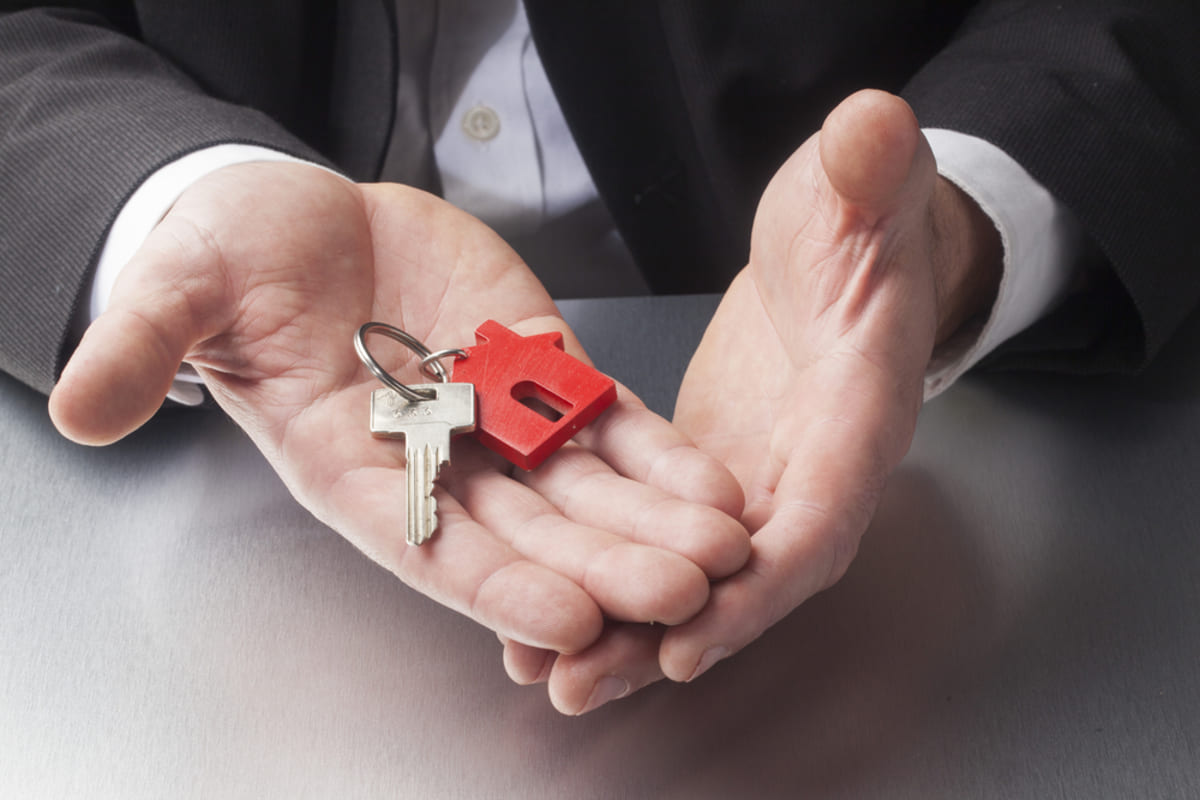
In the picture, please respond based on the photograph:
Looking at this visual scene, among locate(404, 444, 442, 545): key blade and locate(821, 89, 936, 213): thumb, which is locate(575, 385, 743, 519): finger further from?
locate(821, 89, 936, 213): thumb

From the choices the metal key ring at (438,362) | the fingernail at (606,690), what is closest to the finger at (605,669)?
the fingernail at (606,690)

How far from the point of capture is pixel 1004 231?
1.02 metres

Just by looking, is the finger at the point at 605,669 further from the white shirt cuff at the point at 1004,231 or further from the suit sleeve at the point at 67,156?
the suit sleeve at the point at 67,156

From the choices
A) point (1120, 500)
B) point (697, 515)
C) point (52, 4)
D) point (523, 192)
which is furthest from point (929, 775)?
point (52, 4)

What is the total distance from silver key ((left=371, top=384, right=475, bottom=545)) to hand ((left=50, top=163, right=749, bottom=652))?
0.02 m

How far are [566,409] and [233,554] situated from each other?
0.39 metres

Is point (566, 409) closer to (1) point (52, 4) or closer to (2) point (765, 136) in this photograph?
(2) point (765, 136)

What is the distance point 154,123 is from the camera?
3.65ft

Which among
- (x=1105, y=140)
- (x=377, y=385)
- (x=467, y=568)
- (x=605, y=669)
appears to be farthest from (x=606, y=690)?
(x=1105, y=140)

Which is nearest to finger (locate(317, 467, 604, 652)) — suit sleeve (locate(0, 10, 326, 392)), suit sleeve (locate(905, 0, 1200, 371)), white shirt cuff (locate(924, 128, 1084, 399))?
suit sleeve (locate(0, 10, 326, 392))

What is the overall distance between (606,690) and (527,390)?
0.34m

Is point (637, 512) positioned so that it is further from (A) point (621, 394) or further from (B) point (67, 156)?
(B) point (67, 156)

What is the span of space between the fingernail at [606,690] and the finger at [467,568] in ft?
0.11

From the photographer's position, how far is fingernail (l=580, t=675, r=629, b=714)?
650mm
